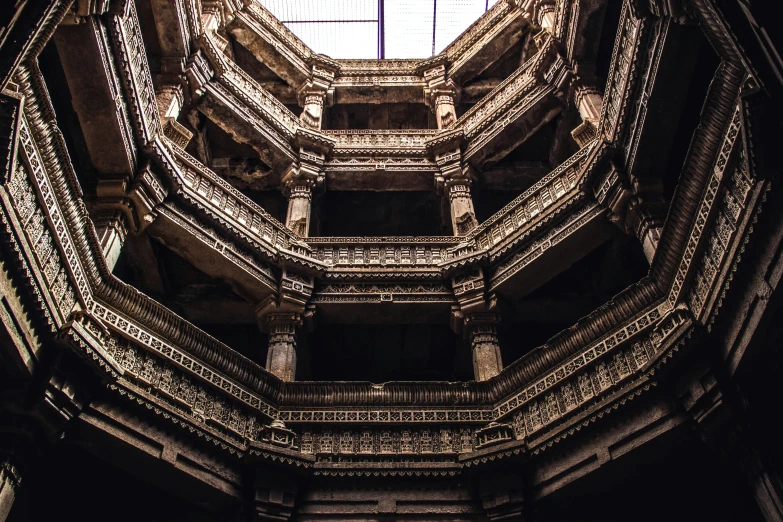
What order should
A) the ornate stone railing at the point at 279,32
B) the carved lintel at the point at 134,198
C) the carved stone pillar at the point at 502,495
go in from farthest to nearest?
the ornate stone railing at the point at 279,32 < the carved lintel at the point at 134,198 < the carved stone pillar at the point at 502,495

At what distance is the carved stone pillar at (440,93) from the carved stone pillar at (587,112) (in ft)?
16.5

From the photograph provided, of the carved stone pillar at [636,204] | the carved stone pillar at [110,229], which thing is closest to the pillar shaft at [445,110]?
the carved stone pillar at [636,204]

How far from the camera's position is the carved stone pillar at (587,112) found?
12.6 m

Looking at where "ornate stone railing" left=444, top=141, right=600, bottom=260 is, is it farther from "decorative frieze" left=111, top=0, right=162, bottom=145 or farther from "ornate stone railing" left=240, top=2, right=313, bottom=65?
"ornate stone railing" left=240, top=2, right=313, bottom=65

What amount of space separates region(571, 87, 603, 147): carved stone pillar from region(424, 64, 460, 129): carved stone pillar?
5.03 m

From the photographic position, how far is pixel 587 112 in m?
13.4

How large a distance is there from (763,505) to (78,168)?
32.9ft

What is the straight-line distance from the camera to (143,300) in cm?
728

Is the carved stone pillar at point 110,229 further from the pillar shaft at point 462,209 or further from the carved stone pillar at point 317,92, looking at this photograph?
the carved stone pillar at point 317,92

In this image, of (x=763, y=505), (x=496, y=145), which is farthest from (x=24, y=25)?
(x=496, y=145)

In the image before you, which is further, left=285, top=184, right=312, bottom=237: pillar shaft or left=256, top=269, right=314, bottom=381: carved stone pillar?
left=285, top=184, right=312, bottom=237: pillar shaft

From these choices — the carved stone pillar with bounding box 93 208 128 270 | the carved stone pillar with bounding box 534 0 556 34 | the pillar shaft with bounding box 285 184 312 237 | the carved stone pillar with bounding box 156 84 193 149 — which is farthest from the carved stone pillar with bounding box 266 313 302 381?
the carved stone pillar with bounding box 534 0 556 34

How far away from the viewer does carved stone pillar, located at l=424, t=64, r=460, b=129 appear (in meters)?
18.4

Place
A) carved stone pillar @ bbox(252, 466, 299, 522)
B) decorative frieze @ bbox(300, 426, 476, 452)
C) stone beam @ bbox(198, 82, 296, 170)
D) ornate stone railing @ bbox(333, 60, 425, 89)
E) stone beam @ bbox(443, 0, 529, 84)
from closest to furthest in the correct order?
carved stone pillar @ bbox(252, 466, 299, 522), decorative frieze @ bbox(300, 426, 476, 452), stone beam @ bbox(198, 82, 296, 170), stone beam @ bbox(443, 0, 529, 84), ornate stone railing @ bbox(333, 60, 425, 89)
